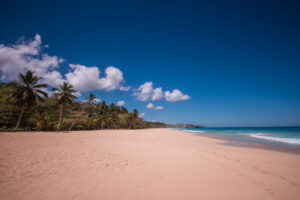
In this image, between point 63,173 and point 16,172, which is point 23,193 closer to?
point 63,173

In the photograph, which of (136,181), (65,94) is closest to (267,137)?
(136,181)

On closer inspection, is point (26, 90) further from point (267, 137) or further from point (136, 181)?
point (267, 137)

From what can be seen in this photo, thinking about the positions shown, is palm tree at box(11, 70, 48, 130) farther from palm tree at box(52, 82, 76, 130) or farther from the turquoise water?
the turquoise water

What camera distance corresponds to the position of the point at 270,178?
4.67 m

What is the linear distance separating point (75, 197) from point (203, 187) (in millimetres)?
3642

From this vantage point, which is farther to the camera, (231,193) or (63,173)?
(63,173)

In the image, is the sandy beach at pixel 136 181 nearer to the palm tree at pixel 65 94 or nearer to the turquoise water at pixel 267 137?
the turquoise water at pixel 267 137

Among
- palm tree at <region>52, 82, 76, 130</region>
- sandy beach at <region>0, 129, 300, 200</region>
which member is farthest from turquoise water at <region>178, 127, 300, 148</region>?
palm tree at <region>52, 82, 76, 130</region>

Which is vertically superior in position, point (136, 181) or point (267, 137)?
point (136, 181)

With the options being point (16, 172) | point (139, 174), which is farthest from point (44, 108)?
point (139, 174)

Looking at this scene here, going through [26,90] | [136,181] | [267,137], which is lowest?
[267,137]

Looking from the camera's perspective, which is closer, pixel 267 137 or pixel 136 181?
pixel 136 181

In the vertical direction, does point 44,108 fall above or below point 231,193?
above

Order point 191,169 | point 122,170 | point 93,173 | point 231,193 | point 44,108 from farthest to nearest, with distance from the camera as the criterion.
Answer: point 44,108
point 191,169
point 122,170
point 93,173
point 231,193
